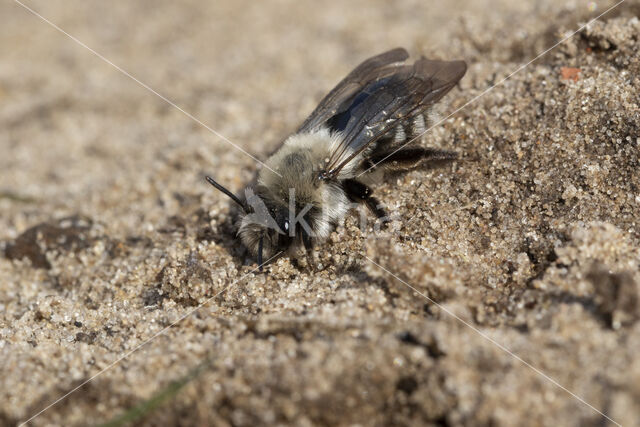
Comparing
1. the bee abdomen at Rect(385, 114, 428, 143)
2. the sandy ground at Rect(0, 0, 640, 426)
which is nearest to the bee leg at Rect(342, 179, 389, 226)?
the sandy ground at Rect(0, 0, 640, 426)

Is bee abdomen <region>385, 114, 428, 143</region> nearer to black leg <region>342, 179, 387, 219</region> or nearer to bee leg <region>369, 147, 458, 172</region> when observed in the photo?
bee leg <region>369, 147, 458, 172</region>

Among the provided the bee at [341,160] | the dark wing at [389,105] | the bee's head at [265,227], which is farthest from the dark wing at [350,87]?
the bee's head at [265,227]

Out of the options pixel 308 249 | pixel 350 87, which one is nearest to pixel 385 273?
pixel 308 249

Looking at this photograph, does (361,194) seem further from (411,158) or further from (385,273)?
(385,273)

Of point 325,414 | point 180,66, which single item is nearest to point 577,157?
point 325,414

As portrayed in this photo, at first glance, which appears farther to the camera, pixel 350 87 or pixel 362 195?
pixel 350 87
